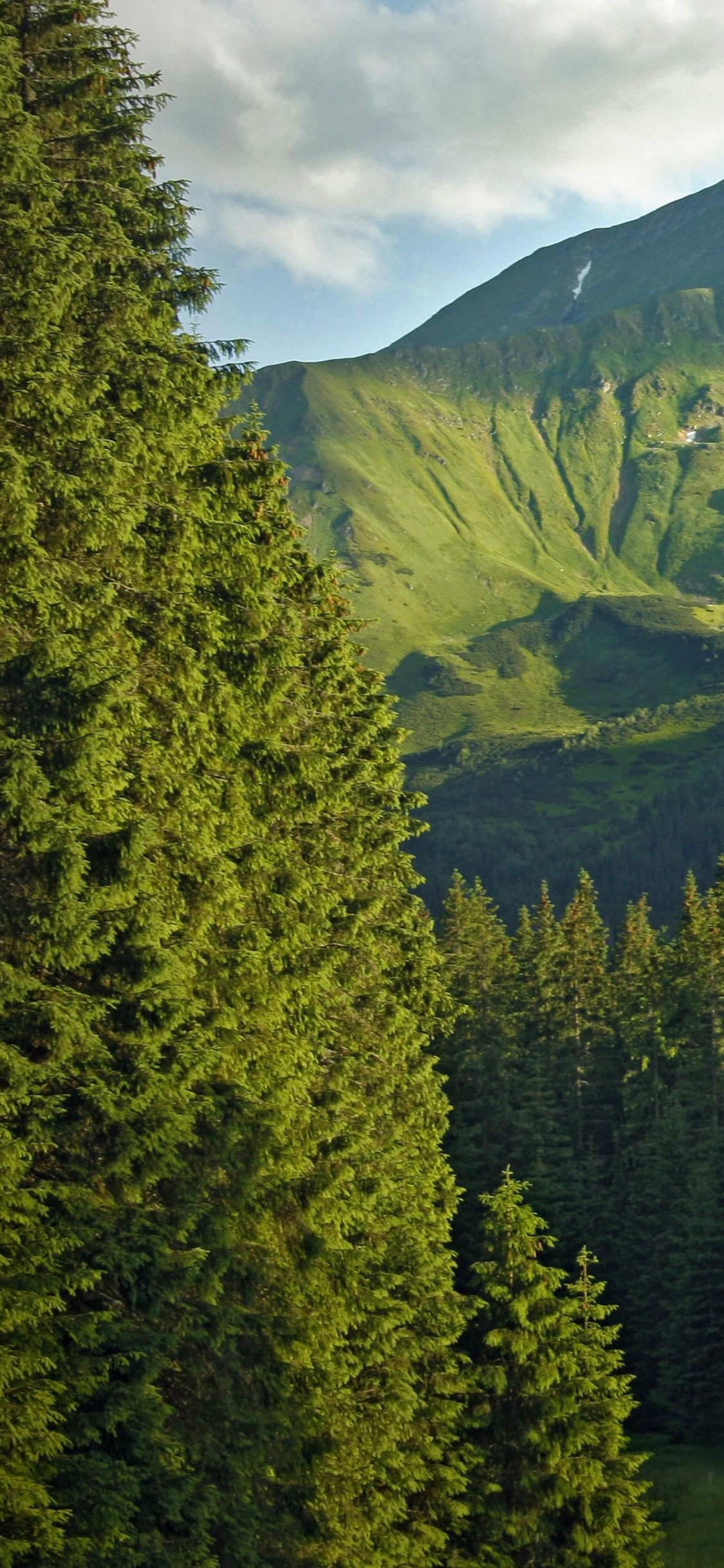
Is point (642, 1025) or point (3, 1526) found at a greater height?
point (3, 1526)

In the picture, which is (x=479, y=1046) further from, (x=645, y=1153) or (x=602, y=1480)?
(x=602, y=1480)

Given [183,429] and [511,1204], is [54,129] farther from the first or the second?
[511,1204]

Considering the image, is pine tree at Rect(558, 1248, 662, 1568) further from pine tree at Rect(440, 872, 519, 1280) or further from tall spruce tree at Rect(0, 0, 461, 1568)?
pine tree at Rect(440, 872, 519, 1280)

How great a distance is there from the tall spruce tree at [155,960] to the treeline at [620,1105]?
91.8 ft

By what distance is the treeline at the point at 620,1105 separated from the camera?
51.4m

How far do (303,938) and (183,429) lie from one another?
23.1ft

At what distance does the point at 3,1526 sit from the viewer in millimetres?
12422

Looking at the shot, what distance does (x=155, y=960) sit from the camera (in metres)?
14.8

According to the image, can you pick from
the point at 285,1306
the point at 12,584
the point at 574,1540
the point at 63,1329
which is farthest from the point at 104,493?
the point at 574,1540

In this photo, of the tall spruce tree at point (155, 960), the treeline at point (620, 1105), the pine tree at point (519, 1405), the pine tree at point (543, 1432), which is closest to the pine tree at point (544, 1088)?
the treeline at point (620, 1105)

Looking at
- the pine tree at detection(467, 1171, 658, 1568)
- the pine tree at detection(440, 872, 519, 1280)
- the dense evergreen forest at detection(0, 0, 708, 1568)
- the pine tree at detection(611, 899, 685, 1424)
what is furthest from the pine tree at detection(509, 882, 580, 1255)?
the dense evergreen forest at detection(0, 0, 708, 1568)

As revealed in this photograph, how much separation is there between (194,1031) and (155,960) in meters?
1.29

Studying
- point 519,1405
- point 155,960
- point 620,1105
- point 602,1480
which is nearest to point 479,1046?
point 620,1105

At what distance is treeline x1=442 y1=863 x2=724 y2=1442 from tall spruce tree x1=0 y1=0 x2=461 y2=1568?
28.0m
